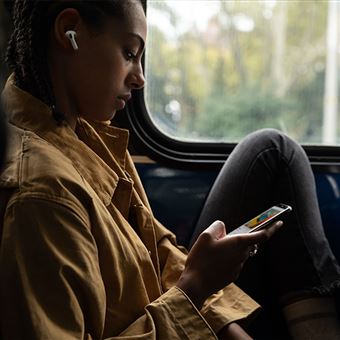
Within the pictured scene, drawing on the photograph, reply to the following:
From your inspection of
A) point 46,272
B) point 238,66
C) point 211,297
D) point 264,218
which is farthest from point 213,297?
point 238,66

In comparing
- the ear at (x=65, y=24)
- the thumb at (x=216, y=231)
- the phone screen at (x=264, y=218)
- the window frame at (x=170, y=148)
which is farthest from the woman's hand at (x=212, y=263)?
the window frame at (x=170, y=148)

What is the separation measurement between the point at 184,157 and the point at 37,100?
2.85 feet

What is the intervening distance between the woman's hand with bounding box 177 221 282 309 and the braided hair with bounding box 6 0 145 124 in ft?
1.06

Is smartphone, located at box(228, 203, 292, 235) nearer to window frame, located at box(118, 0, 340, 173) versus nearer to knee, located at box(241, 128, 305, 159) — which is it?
knee, located at box(241, 128, 305, 159)

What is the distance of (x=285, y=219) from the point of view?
1456 millimetres

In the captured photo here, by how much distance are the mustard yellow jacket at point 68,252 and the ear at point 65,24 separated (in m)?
0.11

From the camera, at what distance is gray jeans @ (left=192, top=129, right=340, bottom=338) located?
1.44m

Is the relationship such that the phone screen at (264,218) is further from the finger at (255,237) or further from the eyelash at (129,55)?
the eyelash at (129,55)

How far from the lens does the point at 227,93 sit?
1882mm

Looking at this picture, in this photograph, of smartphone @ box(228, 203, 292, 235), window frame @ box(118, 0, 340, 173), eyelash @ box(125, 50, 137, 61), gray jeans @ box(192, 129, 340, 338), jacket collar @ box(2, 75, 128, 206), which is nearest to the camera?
jacket collar @ box(2, 75, 128, 206)

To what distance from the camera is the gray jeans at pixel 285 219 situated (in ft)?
4.72

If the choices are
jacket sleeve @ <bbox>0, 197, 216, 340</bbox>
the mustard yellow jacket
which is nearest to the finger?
the mustard yellow jacket

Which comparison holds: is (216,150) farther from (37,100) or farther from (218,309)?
(37,100)

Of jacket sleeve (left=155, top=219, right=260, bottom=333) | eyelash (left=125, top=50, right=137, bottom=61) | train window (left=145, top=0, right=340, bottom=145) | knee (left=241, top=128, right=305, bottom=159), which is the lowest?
jacket sleeve (left=155, top=219, right=260, bottom=333)
